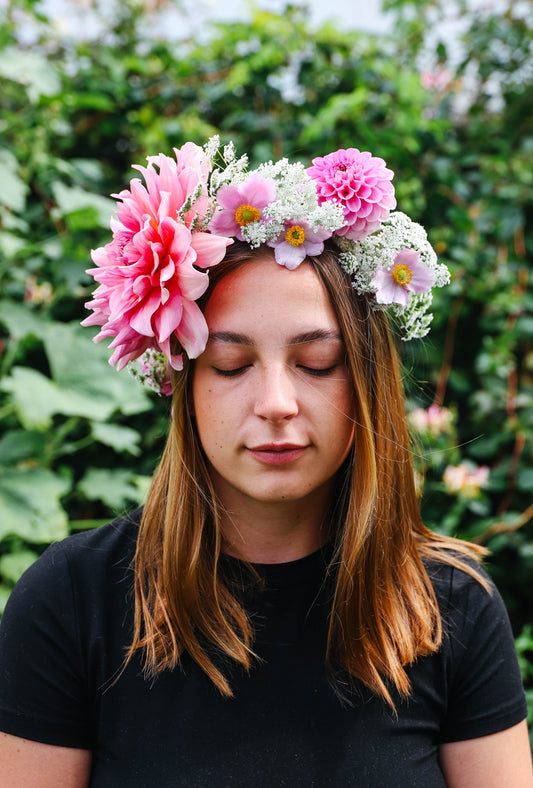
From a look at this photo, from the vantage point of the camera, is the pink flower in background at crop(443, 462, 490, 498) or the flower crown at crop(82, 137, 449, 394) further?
the pink flower in background at crop(443, 462, 490, 498)

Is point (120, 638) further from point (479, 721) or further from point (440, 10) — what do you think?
point (440, 10)

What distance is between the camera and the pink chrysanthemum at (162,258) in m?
0.92

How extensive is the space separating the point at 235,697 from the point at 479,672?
0.39m

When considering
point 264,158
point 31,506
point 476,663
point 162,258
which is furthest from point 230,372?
point 264,158

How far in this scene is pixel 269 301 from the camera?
96cm

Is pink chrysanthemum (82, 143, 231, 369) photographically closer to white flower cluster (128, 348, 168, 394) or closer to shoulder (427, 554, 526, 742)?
white flower cluster (128, 348, 168, 394)

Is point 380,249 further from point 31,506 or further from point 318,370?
point 31,506

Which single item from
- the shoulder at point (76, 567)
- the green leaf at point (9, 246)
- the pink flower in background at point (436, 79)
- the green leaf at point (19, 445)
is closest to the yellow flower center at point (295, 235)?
the shoulder at point (76, 567)

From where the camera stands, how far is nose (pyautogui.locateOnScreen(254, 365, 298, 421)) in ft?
3.06

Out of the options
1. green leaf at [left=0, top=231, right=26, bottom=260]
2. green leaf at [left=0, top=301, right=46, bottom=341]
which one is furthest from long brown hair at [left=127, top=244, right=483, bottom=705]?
green leaf at [left=0, top=231, right=26, bottom=260]

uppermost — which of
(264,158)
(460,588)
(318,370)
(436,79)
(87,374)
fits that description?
(436,79)

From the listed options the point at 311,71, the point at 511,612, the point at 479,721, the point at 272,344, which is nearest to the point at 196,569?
the point at 272,344

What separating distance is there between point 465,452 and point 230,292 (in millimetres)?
1606

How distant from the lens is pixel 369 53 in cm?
257
